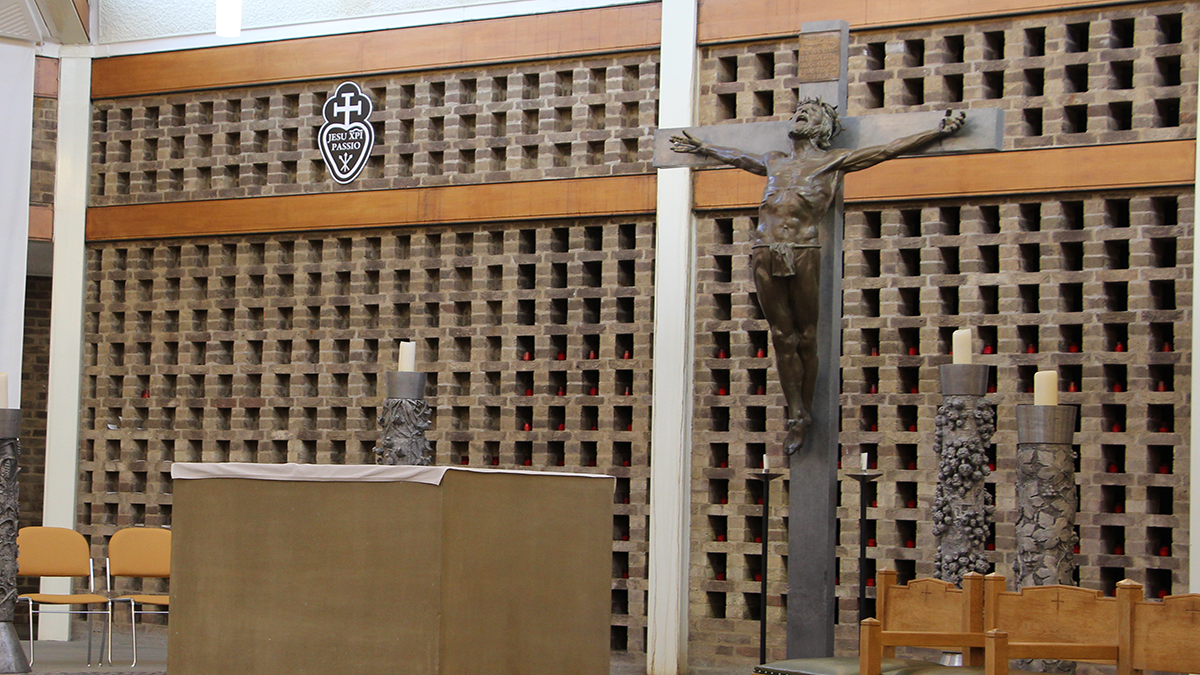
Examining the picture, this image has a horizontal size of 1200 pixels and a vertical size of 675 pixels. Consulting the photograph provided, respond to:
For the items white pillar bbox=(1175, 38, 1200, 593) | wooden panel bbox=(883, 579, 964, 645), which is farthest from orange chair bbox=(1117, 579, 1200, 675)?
white pillar bbox=(1175, 38, 1200, 593)

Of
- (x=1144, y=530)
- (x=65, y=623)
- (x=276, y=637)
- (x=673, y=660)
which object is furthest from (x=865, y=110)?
(x=65, y=623)

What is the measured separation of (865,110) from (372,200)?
315cm

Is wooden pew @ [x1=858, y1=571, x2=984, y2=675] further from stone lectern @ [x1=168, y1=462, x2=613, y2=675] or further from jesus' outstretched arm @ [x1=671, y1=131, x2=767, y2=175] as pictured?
jesus' outstretched arm @ [x1=671, y1=131, x2=767, y2=175]

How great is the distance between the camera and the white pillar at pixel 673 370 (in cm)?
823

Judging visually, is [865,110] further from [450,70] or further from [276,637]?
[276,637]

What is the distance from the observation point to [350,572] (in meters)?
4.87

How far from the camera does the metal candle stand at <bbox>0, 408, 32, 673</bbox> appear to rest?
Answer: 7.49 meters

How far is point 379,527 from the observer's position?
4855mm

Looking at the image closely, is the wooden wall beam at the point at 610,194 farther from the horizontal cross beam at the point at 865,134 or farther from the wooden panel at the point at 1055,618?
the wooden panel at the point at 1055,618

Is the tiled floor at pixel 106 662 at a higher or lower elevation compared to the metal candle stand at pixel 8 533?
lower

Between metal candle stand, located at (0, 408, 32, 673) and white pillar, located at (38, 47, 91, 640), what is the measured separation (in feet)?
6.91

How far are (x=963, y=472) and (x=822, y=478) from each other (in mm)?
951

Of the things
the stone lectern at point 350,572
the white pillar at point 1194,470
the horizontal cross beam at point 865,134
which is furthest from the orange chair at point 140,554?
the white pillar at point 1194,470

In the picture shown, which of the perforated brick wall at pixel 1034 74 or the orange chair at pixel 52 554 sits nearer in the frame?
the perforated brick wall at pixel 1034 74
